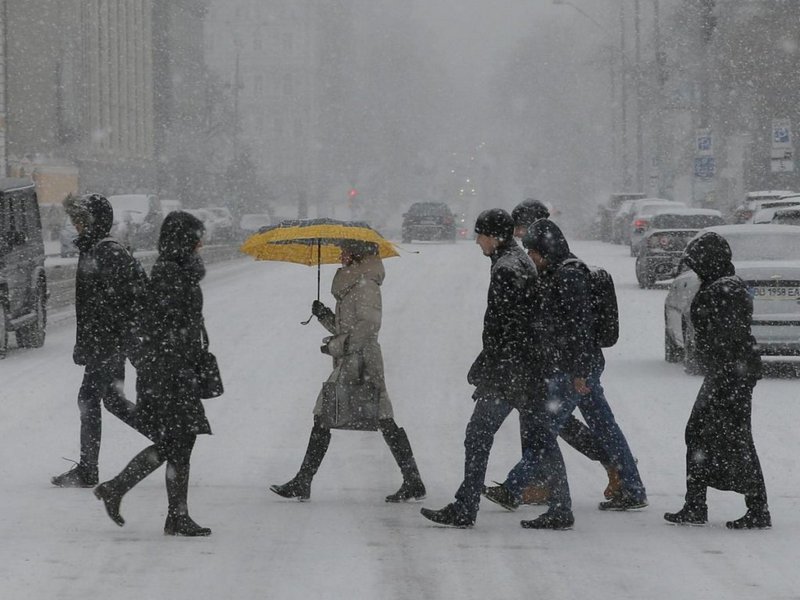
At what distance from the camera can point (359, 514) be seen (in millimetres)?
9344

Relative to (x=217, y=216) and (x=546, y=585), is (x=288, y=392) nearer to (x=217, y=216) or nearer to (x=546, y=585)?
(x=546, y=585)

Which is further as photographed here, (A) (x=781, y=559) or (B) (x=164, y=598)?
(A) (x=781, y=559)

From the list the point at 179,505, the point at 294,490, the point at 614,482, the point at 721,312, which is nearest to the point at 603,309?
the point at 721,312

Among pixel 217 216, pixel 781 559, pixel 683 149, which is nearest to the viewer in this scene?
pixel 781 559

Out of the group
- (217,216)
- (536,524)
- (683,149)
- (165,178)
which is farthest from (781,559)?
(165,178)

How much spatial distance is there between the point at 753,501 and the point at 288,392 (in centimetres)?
736

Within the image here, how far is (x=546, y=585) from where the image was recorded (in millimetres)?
7336

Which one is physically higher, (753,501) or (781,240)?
(781,240)

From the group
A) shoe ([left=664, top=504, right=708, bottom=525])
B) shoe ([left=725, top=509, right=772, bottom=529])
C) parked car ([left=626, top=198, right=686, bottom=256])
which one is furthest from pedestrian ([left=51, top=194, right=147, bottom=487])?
parked car ([left=626, top=198, right=686, bottom=256])

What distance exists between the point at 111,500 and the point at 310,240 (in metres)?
2.73

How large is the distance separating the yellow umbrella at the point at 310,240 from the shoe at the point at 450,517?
1602 millimetres

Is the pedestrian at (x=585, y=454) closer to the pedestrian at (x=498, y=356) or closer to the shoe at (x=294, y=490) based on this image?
the pedestrian at (x=498, y=356)

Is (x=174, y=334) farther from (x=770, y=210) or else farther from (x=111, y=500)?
(x=770, y=210)

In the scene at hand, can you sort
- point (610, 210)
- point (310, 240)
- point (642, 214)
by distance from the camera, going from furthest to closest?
point (610, 210)
point (642, 214)
point (310, 240)
